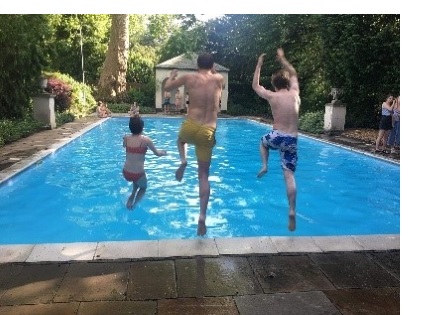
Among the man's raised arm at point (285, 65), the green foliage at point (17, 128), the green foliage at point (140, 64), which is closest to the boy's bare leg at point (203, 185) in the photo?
the man's raised arm at point (285, 65)

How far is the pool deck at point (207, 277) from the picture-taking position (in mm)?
3145

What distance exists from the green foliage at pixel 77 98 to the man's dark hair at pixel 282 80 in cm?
794

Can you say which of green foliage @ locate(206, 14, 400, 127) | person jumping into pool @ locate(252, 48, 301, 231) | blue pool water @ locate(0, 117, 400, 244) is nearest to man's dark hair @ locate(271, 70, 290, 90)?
person jumping into pool @ locate(252, 48, 301, 231)

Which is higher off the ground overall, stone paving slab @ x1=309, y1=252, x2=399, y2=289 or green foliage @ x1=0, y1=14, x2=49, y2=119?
green foliage @ x1=0, y1=14, x2=49, y2=119

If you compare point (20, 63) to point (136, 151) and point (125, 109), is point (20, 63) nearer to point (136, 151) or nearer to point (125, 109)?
point (125, 109)

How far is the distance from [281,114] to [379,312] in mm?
1823

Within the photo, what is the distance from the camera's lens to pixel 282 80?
11.6ft

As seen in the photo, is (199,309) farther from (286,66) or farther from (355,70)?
(355,70)

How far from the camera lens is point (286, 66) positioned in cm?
354

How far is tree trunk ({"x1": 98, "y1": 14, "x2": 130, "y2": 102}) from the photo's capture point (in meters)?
6.59

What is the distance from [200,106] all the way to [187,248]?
157 cm

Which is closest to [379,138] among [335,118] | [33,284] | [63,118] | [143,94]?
[335,118]

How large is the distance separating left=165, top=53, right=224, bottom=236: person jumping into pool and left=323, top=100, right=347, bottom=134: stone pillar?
8.87 meters

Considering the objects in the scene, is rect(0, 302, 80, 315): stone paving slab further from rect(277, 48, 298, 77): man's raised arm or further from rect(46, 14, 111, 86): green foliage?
rect(46, 14, 111, 86): green foliage
